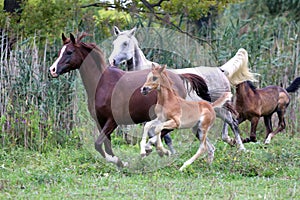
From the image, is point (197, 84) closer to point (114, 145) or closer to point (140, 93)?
point (140, 93)

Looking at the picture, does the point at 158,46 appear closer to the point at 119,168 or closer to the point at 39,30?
the point at 39,30

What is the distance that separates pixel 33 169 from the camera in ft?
27.8

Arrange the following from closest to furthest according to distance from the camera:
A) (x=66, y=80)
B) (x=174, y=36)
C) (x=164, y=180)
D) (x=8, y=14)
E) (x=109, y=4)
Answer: (x=164, y=180) → (x=66, y=80) → (x=8, y=14) → (x=174, y=36) → (x=109, y=4)

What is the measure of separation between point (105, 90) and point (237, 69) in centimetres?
343

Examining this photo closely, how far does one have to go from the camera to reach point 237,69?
10977 mm

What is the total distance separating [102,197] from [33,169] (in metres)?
2.30

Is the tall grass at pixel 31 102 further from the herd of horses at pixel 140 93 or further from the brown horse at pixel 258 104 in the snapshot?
the brown horse at pixel 258 104

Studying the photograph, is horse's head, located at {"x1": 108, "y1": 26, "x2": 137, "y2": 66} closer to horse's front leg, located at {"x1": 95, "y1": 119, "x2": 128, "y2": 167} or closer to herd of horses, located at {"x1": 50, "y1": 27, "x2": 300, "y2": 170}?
herd of horses, located at {"x1": 50, "y1": 27, "x2": 300, "y2": 170}

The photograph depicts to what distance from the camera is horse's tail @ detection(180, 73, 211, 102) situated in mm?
9384

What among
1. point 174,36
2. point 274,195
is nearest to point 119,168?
point 274,195

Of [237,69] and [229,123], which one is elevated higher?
[237,69]

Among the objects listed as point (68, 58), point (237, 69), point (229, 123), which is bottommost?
point (229, 123)

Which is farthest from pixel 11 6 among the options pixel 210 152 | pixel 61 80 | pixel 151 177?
pixel 151 177

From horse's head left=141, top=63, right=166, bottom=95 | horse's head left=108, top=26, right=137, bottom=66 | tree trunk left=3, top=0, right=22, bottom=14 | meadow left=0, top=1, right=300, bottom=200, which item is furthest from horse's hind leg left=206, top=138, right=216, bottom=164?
tree trunk left=3, top=0, right=22, bottom=14
